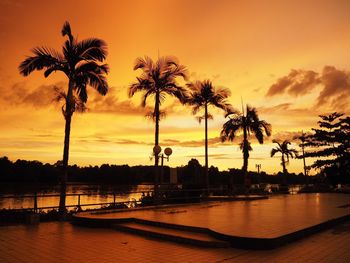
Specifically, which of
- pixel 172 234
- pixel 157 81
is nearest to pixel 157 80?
pixel 157 81

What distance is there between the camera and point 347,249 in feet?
30.0

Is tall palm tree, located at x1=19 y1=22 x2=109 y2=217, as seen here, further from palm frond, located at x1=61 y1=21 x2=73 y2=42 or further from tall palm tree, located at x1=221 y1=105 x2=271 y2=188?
tall palm tree, located at x1=221 y1=105 x2=271 y2=188

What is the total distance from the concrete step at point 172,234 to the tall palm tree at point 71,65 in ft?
14.1

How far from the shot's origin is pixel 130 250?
9219 millimetres

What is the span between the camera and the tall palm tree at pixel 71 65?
15266mm

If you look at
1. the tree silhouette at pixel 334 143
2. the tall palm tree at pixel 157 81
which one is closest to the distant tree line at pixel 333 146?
the tree silhouette at pixel 334 143

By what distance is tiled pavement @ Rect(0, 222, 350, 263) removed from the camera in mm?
8258

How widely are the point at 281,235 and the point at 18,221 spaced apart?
10.3 meters

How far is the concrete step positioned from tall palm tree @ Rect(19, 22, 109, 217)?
4301 millimetres

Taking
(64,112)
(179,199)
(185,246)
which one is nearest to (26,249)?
(185,246)

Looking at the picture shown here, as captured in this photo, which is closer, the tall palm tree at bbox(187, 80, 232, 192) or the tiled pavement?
the tiled pavement

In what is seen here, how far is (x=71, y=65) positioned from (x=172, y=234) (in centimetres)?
898

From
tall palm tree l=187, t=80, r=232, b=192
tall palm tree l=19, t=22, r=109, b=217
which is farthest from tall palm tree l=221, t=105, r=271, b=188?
tall palm tree l=19, t=22, r=109, b=217

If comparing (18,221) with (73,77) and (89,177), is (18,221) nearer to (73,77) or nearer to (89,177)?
(73,77)
